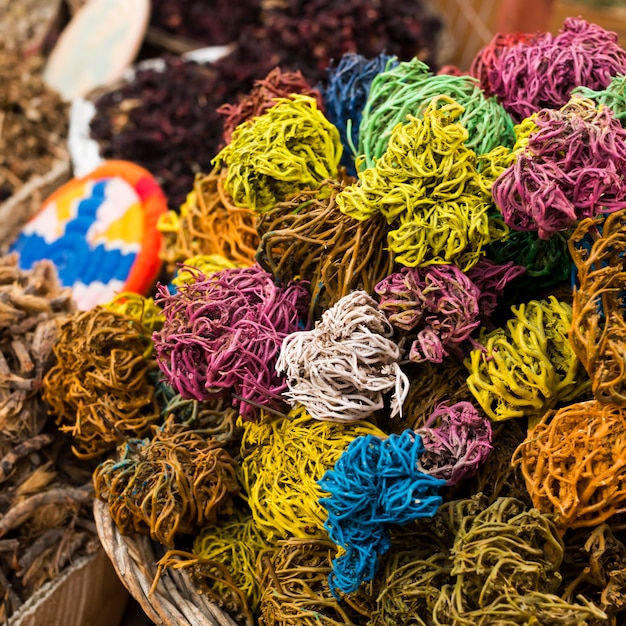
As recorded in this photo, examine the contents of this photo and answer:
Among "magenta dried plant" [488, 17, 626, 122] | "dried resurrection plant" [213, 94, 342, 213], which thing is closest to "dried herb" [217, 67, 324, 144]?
"dried resurrection plant" [213, 94, 342, 213]

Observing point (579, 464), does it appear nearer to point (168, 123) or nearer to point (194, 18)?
point (168, 123)

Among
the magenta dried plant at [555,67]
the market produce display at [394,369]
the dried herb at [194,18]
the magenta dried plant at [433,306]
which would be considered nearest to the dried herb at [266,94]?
the market produce display at [394,369]

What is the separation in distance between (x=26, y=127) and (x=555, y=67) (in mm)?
1424

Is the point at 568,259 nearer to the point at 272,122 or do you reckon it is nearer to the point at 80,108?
the point at 272,122

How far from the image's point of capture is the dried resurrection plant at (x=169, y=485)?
2.77ft

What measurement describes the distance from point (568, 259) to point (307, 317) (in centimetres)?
30

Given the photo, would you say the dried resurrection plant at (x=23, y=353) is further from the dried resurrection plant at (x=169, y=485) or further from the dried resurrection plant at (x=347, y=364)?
the dried resurrection plant at (x=347, y=364)

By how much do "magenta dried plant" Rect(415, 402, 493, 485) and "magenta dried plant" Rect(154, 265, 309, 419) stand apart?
0.57 ft

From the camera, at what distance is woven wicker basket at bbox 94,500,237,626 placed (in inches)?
Answer: 33.4

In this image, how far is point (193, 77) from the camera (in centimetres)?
178

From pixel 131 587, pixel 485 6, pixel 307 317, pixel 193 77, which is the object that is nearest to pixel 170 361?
pixel 307 317

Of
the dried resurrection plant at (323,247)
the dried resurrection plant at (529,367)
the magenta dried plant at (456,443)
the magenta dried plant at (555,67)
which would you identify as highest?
the magenta dried plant at (555,67)

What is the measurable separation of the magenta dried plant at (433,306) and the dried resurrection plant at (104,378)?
1.22ft

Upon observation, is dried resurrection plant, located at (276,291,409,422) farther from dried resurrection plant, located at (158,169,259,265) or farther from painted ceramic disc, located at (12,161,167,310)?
painted ceramic disc, located at (12,161,167,310)
